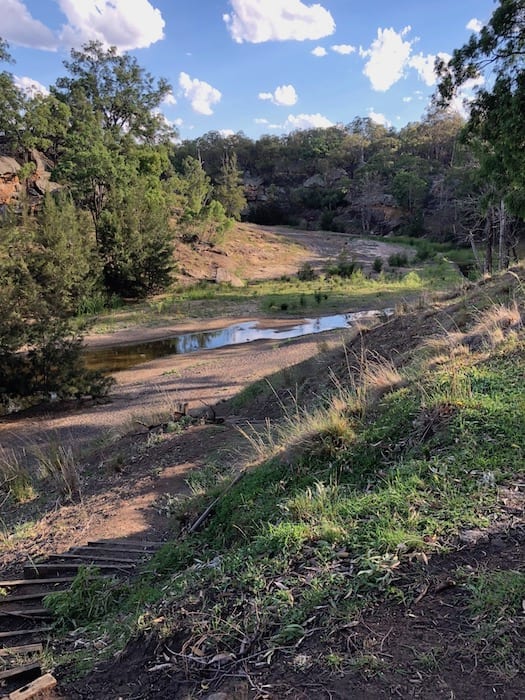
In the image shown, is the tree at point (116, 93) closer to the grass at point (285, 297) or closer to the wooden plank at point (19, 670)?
the grass at point (285, 297)

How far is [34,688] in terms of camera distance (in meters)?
2.64

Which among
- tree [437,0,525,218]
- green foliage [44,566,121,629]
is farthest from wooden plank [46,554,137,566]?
tree [437,0,525,218]

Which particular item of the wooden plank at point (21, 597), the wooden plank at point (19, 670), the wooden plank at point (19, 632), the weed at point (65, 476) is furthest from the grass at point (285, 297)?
the wooden plank at point (19, 670)

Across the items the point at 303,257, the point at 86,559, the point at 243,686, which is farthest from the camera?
the point at 303,257

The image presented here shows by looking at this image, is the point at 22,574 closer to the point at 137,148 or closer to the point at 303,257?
the point at 137,148

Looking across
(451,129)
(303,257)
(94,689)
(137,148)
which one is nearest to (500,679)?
(94,689)

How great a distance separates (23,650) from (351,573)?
2187 mm

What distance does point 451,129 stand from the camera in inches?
2913

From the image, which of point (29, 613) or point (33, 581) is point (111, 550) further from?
point (29, 613)

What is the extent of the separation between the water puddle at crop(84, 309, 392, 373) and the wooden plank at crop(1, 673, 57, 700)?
2012 cm

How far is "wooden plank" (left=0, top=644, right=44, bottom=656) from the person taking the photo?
10.8 feet

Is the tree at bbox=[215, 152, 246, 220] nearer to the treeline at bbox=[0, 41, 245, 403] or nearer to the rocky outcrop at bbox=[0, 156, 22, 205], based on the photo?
the treeline at bbox=[0, 41, 245, 403]

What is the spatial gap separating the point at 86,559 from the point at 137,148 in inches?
1656

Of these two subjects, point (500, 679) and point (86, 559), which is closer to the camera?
point (500, 679)
